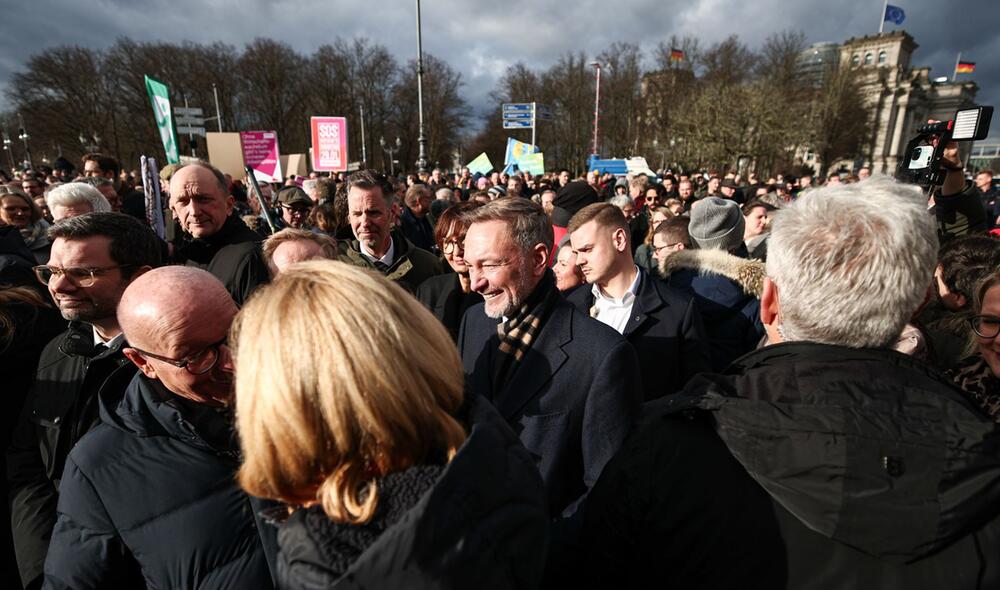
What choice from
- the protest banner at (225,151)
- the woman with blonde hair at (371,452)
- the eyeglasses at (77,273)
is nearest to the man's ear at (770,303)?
the woman with blonde hair at (371,452)

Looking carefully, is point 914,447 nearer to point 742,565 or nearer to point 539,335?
point 742,565

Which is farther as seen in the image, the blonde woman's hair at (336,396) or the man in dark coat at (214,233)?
the man in dark coat at (214,233)

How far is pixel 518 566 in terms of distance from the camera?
90 cm

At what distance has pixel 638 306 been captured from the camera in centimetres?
276

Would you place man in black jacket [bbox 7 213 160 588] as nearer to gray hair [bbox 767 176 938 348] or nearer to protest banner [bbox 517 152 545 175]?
gray hair [bbox 767 176 938 348]

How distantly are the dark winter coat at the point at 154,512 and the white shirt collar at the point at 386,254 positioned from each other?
2371 mm

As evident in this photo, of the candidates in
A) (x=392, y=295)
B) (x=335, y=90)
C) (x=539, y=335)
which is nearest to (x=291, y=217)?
(x=539, y=335)

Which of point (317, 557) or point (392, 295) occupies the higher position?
point (392, 295)

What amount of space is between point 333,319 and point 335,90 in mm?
51584

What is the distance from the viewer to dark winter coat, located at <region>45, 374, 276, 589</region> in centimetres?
128

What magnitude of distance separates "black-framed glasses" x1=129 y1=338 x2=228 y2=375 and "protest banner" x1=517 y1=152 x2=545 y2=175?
13.6 m

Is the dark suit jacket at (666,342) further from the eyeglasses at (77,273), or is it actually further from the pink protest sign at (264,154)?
the pink protest sign at (264,154)

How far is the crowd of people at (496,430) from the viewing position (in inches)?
34.4

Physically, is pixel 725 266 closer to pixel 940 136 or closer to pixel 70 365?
pixel 940 136
